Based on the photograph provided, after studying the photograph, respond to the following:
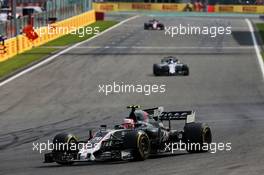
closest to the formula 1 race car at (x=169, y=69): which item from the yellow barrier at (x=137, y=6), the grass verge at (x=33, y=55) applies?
the grass verge at (x=33, y=55)

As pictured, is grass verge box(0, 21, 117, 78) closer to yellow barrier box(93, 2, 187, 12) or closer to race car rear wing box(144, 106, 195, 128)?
race car rear wing box(144, 106, 195, 128)

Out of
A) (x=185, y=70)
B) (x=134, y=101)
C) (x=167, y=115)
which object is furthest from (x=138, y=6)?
(x=167, y=115)

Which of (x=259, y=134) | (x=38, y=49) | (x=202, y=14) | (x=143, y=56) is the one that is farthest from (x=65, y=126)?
(x=202, y=14)

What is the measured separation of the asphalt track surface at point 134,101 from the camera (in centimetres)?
1661

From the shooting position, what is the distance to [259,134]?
2244 centimetres

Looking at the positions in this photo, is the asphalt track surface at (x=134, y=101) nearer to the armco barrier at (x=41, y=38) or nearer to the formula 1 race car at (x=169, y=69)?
the formula 1 race car at (x=169, y=69)

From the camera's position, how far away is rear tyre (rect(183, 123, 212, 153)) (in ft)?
62.3

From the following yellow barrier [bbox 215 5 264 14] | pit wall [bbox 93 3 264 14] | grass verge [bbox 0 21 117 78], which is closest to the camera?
grass verge [bbox 0 21 117 78]

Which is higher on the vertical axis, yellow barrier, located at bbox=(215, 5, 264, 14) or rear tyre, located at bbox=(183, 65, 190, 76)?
rear tyre, located at bbox=(183, 65, 190, 76)

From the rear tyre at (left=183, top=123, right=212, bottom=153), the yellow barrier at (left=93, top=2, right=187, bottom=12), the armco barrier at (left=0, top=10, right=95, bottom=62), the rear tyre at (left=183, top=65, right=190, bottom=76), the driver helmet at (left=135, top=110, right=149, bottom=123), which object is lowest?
the yellow barrier at (left=93, top=2, right=187, bottom=12)

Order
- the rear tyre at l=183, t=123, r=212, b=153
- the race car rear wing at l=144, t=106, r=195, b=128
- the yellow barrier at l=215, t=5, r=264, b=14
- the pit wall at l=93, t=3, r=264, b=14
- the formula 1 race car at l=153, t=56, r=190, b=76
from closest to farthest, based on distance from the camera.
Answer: the rear tyre at l=183, t=123, r=212, b=153, the race car rear wing at l=144, t=106, r=195, b=128, the formula 1 race car at l=153, t=56, r=190, b=76, the yellow barrier at l=215, t=5, r=264, b=14, the pit wall at l=93, t=3, r=264, b=14

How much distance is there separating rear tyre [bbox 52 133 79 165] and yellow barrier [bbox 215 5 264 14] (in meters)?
101

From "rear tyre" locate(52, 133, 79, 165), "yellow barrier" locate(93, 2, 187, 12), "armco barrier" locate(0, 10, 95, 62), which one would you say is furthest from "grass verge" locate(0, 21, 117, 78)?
"yellow barrier" locate(93, 2, 187, 12)

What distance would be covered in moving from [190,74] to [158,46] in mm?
18371
